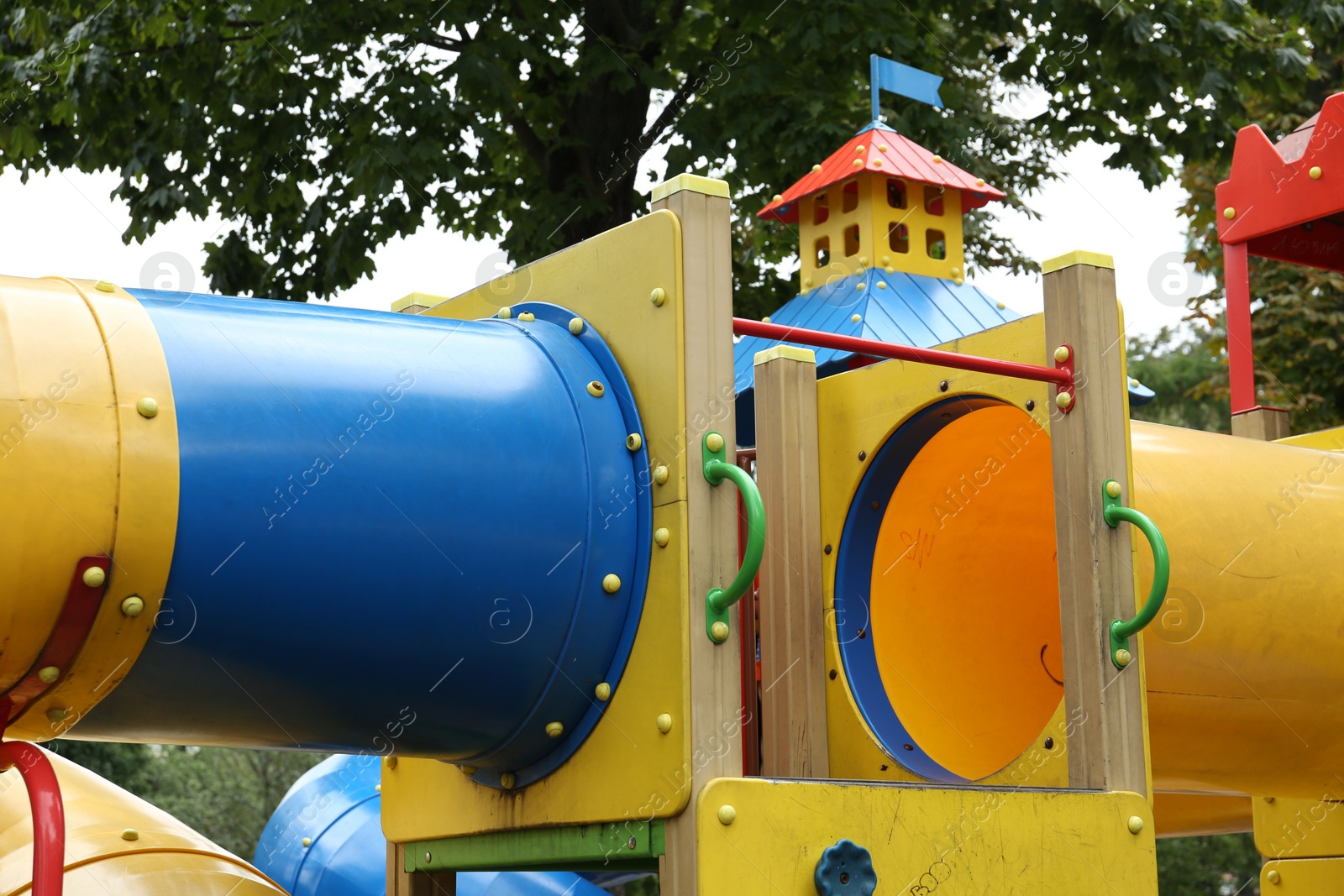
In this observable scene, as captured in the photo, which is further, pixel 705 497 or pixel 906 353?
pixel 906 353

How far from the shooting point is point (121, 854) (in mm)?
3369

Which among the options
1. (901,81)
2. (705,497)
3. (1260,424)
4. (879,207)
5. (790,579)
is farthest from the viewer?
(901,81)

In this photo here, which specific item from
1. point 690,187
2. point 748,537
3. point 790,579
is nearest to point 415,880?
point 790,579

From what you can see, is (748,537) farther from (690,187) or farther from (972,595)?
(972,595)

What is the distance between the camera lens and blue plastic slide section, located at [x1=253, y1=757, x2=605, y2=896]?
211 inches

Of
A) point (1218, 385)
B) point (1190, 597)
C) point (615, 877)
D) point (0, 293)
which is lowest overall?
point (615, 877)

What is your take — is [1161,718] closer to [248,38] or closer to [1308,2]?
[1308,2]

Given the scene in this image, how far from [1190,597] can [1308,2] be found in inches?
213

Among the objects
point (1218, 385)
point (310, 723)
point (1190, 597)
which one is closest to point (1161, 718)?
point (1190, 597)

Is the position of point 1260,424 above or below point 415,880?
above

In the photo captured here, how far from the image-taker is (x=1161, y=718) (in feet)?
12.3

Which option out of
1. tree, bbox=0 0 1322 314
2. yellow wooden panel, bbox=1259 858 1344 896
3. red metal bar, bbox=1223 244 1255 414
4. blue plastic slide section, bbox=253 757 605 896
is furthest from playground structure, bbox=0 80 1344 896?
tree, bbox=0 0 1322 314

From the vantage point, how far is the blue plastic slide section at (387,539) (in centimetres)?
241

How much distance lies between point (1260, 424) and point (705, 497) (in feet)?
11.0
